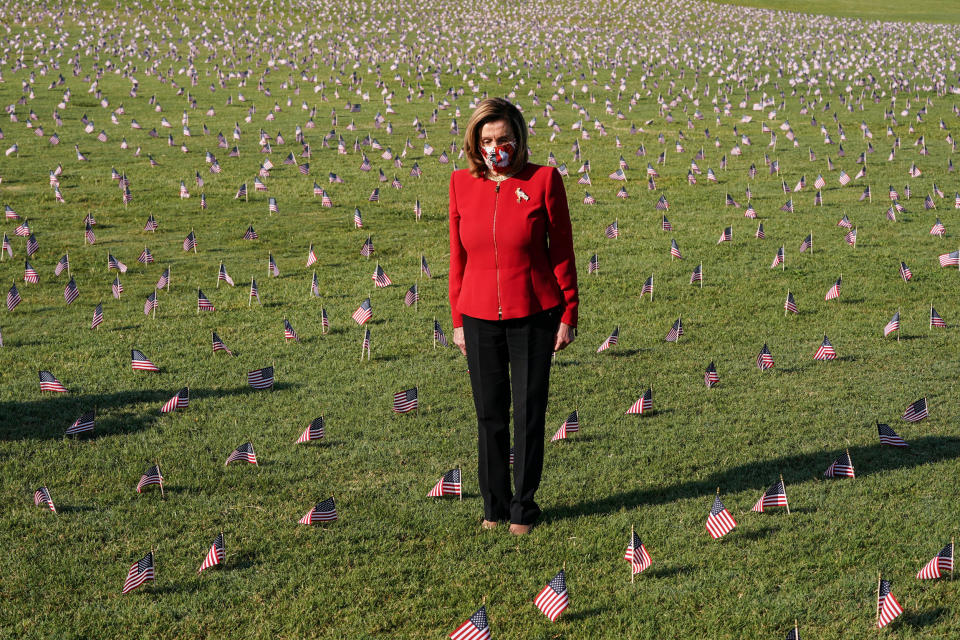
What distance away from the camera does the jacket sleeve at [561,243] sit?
5840 millimetres

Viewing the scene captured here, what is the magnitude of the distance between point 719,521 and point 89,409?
5773mm

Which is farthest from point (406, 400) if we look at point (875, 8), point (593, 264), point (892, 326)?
point (875, 8)

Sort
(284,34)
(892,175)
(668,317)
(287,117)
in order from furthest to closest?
1. (284,34)
2. (287,117)
3. (892,175)
4. (668,317)

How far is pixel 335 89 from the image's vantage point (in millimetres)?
35031

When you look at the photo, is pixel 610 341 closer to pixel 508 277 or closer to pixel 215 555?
pixel 508 277

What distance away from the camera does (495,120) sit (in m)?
5.63

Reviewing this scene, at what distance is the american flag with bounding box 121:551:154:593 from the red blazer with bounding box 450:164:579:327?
247 cm

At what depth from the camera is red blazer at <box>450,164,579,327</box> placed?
5844 mm

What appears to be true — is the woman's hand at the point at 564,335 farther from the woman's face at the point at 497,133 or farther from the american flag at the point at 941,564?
the american flag at the point at 941,564

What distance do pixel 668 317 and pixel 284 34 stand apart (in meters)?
41.1

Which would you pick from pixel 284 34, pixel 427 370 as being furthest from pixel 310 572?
pixel 284 34

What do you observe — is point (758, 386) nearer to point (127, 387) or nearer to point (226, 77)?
point (127, 387)

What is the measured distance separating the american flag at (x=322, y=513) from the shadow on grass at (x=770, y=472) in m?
1.50

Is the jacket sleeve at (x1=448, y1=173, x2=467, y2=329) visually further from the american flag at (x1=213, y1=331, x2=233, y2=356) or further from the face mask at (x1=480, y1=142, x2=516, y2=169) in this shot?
the american flag at (x1=213, y1=331, x2=233, y2=356)
